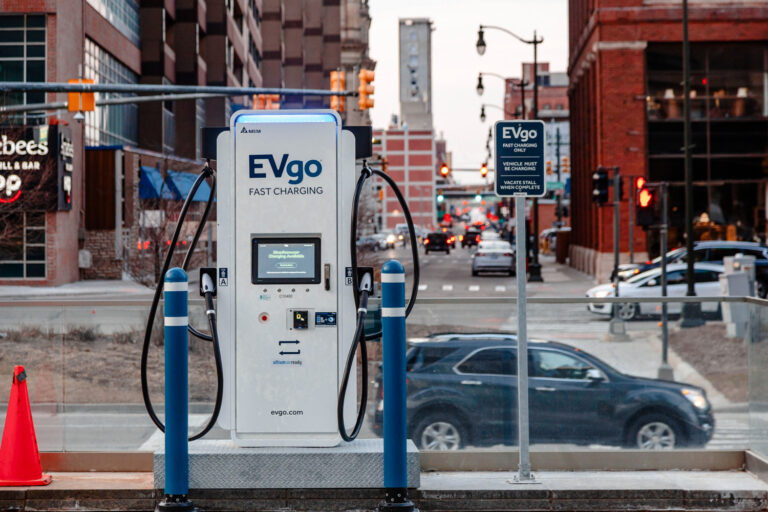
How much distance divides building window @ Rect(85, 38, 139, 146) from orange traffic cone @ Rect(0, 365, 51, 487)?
38.6 metres

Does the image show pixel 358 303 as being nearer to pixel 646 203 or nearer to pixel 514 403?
pixel 514 403

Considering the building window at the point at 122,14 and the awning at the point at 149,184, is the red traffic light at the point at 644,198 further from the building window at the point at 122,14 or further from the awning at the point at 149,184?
the building window at the point at 122,14

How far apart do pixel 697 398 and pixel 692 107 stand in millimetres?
42890

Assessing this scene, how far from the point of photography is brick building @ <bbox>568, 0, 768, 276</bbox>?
155 feet

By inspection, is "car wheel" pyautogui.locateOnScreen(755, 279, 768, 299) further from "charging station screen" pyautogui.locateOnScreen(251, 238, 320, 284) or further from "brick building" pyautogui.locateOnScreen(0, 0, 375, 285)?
"brick building" pyautogui.locateOnScreen(0, 0, 375, 285)

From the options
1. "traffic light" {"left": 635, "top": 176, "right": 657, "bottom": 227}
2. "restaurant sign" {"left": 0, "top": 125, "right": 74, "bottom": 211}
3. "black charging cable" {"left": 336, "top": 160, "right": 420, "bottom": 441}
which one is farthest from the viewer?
"restaurant sign" {"left": 0, "top": 125, "right": 74, "bottom": 211}

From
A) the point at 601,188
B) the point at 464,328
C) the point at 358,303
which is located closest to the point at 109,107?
the point at 601,188

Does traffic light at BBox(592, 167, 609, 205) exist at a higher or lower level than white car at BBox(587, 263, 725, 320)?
higher

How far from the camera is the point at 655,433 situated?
26.3 feet

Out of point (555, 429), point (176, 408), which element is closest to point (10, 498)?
point (176, 408)

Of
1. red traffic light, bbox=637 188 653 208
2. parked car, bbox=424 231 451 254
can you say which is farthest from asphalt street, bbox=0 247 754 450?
parked car, bbox=424 231 451 254

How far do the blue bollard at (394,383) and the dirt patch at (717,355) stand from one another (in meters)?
2.76

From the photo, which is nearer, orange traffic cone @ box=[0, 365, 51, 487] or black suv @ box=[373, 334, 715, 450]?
orange traffic cone @ box=[0, 365, 51, 487]

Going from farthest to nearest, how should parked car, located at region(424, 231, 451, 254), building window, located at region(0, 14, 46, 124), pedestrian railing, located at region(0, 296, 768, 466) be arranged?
parked car, located at region(424, 231, 451, 254), building window, located at region(0, 14, 46, 124), pedestrian railing, located at region(0, 296, 768, 466)
